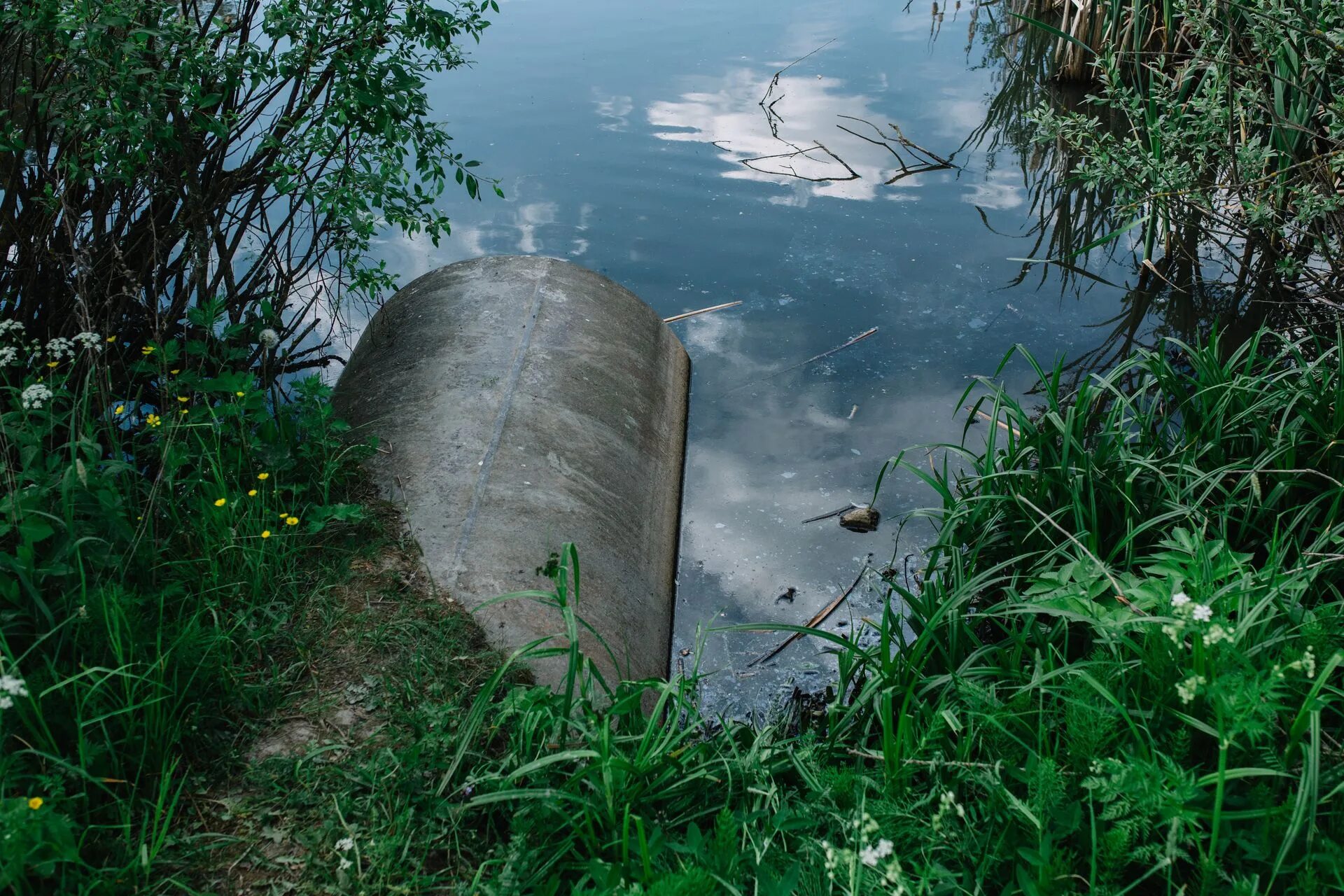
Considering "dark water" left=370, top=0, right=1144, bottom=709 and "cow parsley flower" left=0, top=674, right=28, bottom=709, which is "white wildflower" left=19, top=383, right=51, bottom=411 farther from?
"dark water" left=370, top=0, right=1144, bottom=709

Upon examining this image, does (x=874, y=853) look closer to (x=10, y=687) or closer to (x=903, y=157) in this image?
(x=10, y=687)

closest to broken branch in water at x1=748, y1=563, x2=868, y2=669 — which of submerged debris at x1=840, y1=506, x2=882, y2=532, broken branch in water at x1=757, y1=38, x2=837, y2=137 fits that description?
submerged debris at x1=840, y1=506, x2=882, y2=532

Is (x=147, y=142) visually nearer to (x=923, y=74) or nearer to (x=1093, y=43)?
(x=1093, y=43)

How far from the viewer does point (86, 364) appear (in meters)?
3.50

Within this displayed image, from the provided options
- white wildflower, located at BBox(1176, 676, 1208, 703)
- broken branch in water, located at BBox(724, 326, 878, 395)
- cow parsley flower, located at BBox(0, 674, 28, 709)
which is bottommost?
broken branch in water, located at BBox(724, 326, 878, 395)

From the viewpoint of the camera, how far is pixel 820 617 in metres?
3.61

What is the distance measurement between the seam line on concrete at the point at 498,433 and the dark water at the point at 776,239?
850 millimetres

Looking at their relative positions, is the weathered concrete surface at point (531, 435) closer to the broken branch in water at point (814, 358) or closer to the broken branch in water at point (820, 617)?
the broken branch in water at point (820, 617)

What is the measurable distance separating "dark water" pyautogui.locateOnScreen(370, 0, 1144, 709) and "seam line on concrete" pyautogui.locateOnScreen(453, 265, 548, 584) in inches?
33.5

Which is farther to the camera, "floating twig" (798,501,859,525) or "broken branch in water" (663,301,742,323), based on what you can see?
"broken branch in water" (663,301,742,323)

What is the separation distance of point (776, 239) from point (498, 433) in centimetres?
328

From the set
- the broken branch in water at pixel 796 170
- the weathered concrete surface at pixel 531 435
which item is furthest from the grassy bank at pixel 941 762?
the broken branch in water at pixel 796 170

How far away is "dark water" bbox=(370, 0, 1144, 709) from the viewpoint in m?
4.02

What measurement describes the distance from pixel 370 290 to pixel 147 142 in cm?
94
